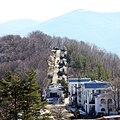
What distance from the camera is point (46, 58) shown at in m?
52.9

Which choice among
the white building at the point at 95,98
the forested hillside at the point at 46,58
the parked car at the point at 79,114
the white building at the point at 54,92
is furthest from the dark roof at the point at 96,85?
the forested hillside at the point at 46,58

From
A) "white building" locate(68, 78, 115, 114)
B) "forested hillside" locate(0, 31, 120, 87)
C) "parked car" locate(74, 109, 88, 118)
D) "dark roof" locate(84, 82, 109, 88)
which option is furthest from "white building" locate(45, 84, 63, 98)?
"parked car" locate(74, 109, 88, 118)

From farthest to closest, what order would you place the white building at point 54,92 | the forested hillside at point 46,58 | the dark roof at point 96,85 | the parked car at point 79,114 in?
the forested hillside at point 46,58, the white building at point 54,92, the dark roof at point 96,85, the parked car at point 79,114

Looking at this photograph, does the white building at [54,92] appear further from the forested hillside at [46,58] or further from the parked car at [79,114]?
the parked car at [79,114]

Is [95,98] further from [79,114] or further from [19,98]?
[19,98]

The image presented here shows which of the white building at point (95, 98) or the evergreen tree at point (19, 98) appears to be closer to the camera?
the evergreen tree at point (19, 98)

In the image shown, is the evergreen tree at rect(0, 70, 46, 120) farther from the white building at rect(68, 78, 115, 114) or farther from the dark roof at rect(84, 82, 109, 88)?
the dark roof at rect(84, 82, 109, 88)

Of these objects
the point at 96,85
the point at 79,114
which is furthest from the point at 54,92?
the point at 79,114

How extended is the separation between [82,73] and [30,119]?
34.9 m

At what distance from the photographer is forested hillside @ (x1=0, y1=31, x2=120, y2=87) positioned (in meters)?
44.5

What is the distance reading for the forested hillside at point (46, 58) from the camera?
44484mm

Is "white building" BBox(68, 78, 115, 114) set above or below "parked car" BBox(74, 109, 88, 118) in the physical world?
above

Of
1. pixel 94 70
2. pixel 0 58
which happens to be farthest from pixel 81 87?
pixel 0 58

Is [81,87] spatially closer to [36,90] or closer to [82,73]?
[82,73]
